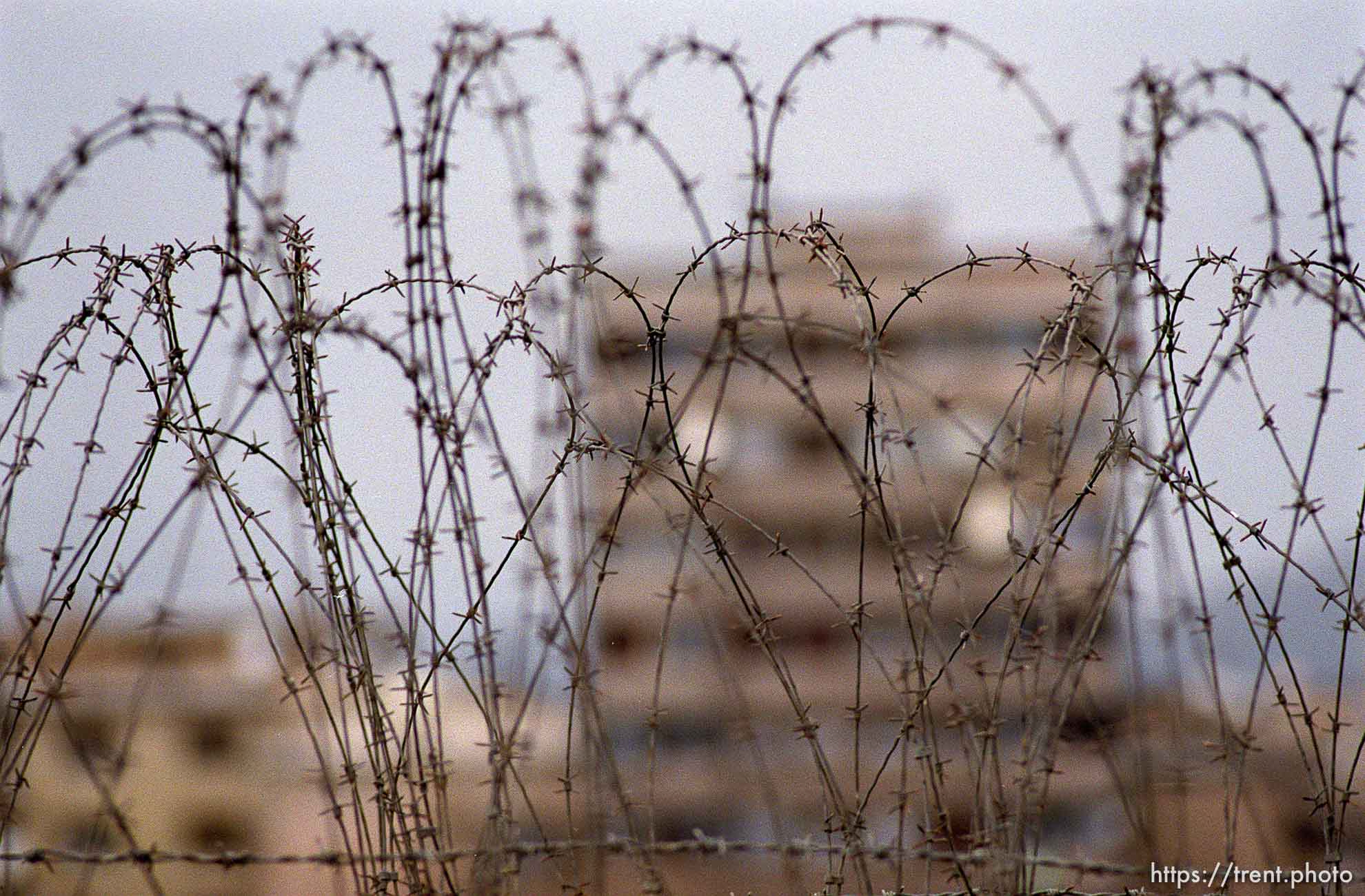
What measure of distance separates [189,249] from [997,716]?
4.31ft

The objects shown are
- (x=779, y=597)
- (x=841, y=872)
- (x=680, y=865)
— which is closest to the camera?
(x=841, y=872)

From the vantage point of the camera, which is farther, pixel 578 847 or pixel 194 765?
pixel 194 765

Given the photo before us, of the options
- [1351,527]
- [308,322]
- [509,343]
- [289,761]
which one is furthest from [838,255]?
[289,761]

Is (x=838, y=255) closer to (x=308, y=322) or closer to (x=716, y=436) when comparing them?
(x=308, y=322)

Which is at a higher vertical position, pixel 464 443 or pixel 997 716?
pixel 464 443

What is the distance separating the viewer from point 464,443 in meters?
1.88

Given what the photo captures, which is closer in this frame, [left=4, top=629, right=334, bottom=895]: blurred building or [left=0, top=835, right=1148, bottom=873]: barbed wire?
[left=0, top=835, right=1148, bottom=873]: barbed wire

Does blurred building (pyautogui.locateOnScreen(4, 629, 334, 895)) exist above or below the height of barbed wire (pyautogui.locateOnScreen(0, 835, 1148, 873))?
above

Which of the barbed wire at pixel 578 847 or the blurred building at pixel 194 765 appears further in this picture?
the blurred building at pixel 194 765

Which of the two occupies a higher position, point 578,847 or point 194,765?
point 194,765

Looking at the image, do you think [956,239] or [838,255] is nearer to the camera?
[838,255]

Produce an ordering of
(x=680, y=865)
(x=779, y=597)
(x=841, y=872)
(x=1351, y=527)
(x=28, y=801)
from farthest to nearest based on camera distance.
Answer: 1. (x=779, y=597)
2. (x=680, y=865)
3. (x=28, y=801)
4. (x=1351, y=527)
5. (x=841, y=872)

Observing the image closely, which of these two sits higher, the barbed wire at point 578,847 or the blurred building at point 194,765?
the blurred building at point 194,765

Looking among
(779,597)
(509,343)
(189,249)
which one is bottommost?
(509,343)
